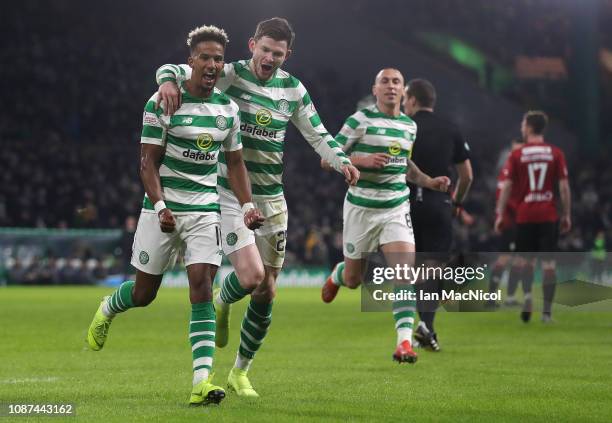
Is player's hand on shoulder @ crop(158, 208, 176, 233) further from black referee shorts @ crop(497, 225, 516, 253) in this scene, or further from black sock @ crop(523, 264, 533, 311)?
black referee shorts @ crop(497, 225, 516, 253)

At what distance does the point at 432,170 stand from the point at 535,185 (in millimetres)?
2930

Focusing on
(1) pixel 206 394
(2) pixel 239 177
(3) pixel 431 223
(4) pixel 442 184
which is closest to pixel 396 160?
(4) pixel 442 184

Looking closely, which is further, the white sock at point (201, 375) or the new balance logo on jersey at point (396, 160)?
the new balance logo on jersey at point (396, 160)

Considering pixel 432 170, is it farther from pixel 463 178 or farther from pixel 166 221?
pixel 166 221

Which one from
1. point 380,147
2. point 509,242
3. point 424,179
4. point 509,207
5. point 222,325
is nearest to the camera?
point 222,325

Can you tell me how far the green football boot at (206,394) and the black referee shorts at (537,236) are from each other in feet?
24.4

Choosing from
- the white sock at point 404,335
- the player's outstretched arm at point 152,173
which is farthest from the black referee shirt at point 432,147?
the player's outstretched arm at point 152,173

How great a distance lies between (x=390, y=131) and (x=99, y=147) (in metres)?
23.2

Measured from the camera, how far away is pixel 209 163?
6.13 meters

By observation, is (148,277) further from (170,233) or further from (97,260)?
(97,260)

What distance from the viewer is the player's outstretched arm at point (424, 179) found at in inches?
343

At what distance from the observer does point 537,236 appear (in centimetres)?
1251

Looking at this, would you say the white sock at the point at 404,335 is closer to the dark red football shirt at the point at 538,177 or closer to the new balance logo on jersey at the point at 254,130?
the new balance logo on jersey at the point at 254,130

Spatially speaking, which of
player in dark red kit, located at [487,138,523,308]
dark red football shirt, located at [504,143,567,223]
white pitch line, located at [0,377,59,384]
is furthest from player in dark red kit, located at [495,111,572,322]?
white pitch line, located at [0,377,59,384]
